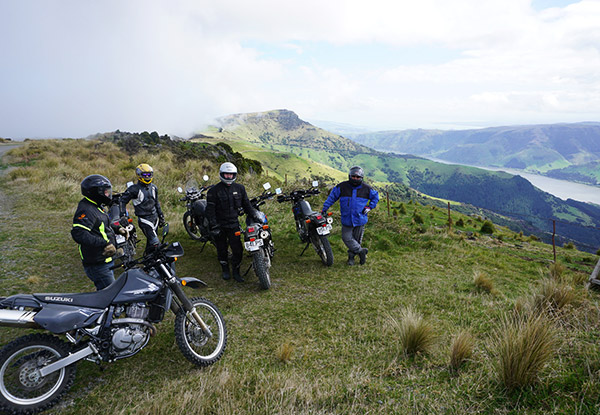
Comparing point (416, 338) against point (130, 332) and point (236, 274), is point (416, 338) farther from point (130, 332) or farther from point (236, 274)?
point (236, 274)

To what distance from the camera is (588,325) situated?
152 inches

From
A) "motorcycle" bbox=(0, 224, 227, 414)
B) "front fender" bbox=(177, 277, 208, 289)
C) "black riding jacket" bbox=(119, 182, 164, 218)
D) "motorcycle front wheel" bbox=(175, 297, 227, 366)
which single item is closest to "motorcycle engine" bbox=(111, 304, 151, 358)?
"motorcycle" bbox=(0, 224, 227, 414)

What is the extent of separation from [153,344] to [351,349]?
2.69 meters

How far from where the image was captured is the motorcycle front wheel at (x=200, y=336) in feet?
11.6

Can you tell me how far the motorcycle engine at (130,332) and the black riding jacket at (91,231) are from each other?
3.81 ft

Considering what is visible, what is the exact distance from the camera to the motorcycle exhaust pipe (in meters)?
2.84

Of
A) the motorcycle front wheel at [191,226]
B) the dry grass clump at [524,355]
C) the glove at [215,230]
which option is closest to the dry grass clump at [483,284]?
the dry grass clump at [524,355]

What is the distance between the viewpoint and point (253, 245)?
569cm

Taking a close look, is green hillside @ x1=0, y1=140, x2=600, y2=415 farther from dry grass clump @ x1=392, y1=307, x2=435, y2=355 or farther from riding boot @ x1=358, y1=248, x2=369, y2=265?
riding boot @ x1=358, y1=248, x2=369, y2=265

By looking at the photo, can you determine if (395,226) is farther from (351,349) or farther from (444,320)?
(351,349)

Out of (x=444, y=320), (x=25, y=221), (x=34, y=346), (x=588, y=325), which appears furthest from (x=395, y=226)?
(x=25, y=221)

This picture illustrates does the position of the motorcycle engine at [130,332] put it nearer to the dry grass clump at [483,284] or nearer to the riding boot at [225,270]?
the riding boot at [225,270]

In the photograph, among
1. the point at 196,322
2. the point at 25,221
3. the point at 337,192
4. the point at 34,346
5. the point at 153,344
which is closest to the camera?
the point at 34,346

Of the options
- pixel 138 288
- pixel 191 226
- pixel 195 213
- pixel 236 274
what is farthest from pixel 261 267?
pixel 191 226
